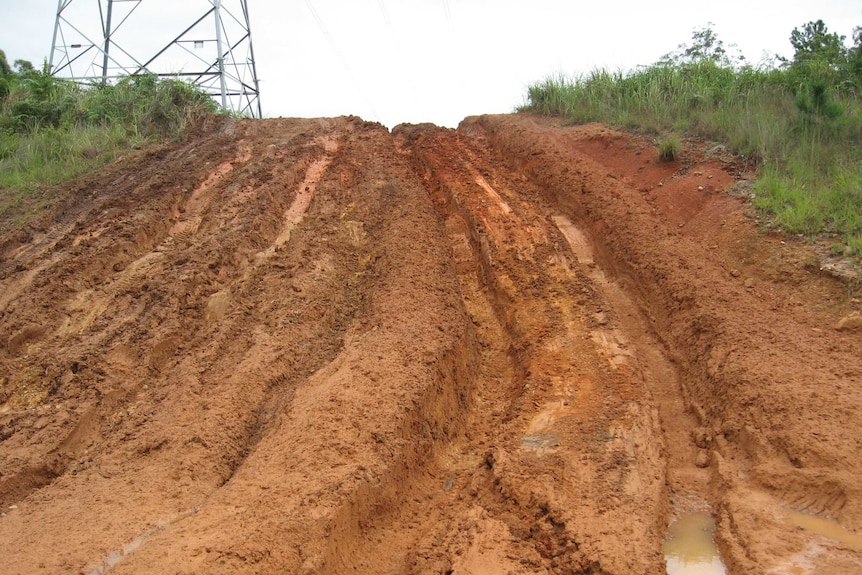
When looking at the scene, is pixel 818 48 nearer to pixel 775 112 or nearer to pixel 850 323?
pixel 775 112

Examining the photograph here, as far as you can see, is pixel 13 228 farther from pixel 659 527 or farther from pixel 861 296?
pixel 861 296

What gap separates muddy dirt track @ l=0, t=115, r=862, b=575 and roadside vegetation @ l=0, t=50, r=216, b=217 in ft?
4.39

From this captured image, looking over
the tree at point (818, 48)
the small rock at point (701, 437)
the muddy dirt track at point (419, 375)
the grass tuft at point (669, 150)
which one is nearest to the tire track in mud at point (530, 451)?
the muddy dirt track at point (419, 375)

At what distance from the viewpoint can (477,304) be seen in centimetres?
712

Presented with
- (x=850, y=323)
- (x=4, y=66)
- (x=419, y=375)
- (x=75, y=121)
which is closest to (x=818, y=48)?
(x=850, y=323)

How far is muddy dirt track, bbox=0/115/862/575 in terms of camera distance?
4051 millimetres

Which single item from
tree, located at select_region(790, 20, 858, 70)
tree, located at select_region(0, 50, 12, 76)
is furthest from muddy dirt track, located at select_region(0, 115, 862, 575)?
tree, located at select_region(0, 50, 12, 76)

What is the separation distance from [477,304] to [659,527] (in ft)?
10.7

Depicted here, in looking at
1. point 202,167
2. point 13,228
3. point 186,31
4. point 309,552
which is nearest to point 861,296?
point 309,552

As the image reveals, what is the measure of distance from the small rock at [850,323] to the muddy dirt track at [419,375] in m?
0.03

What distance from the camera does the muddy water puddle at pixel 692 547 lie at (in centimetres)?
399

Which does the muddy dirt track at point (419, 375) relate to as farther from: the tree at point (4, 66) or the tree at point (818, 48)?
the tree at point (4, 66)

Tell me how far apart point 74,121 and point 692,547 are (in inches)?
473

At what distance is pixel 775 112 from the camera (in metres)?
9.69
